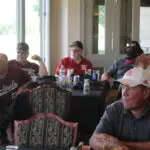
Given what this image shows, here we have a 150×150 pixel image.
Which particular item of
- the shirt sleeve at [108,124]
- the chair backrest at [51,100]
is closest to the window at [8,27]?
the chair backrest at [51,100]

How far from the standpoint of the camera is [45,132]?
7.36 ft

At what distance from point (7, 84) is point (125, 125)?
2048 mm

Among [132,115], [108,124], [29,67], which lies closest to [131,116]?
[132,115]

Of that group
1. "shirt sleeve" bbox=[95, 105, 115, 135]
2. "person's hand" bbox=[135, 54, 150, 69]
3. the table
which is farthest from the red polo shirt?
"shirt sleeve" bbox=[95, 105, 115, 135]

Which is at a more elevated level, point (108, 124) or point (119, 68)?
point (119, 68)

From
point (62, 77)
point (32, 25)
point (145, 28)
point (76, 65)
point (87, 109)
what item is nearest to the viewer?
point (87, 109)

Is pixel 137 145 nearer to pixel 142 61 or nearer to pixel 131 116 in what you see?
pixel 131 116

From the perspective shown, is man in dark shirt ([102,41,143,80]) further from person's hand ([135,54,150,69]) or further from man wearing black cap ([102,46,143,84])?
person's hand ([135,54,150,69])

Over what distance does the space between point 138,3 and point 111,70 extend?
5.45 feet

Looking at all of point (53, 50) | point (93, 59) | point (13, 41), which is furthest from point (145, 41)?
point (13, 41)

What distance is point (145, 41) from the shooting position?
6828mm

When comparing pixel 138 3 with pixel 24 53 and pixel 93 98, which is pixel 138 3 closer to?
pixel 24 53

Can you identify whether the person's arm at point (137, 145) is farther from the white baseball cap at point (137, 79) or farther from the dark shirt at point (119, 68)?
the dark shirt at point (119, 68)

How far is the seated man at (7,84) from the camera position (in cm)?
346
